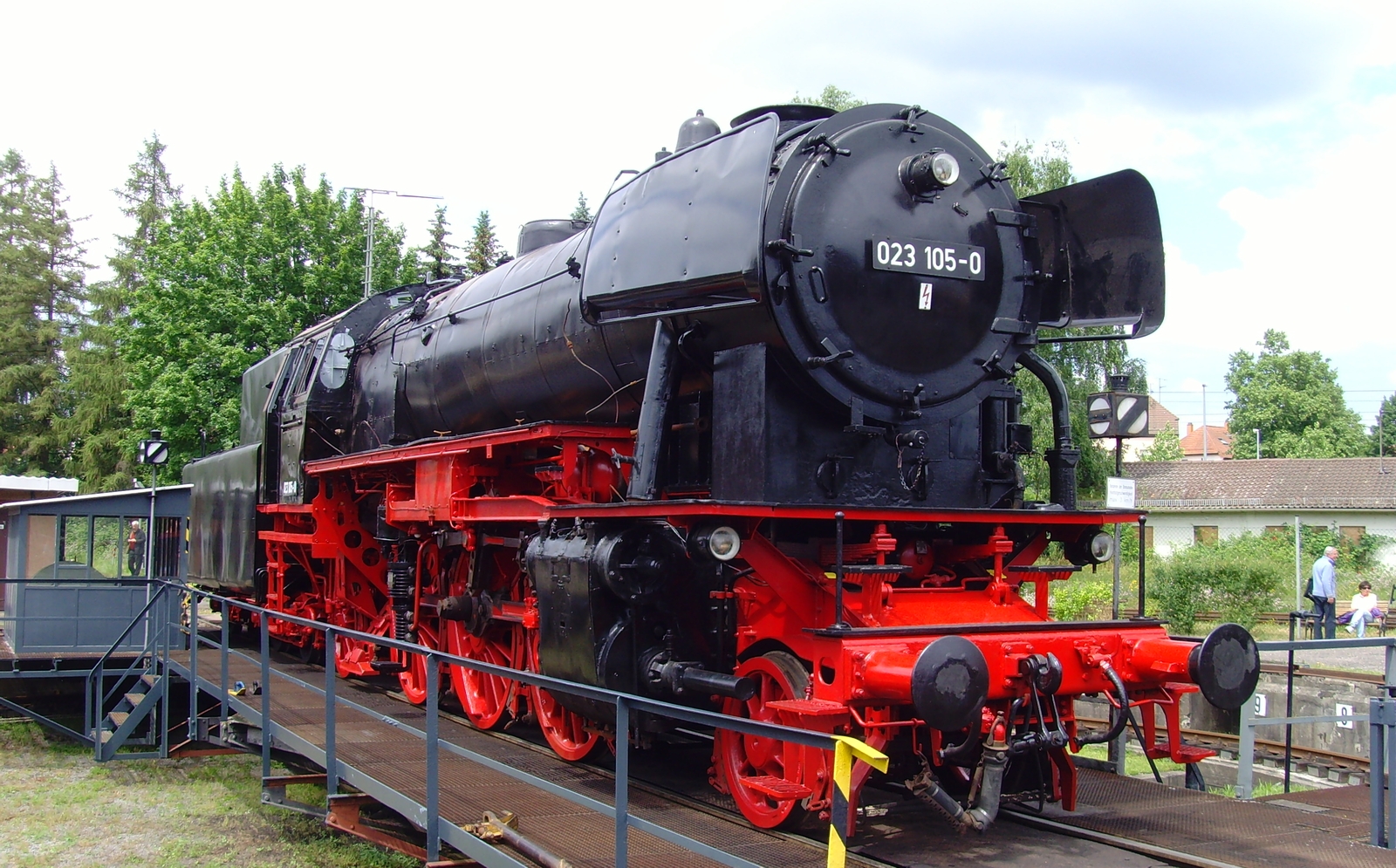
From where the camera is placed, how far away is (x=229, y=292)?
2653cm

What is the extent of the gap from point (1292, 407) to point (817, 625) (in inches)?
2610

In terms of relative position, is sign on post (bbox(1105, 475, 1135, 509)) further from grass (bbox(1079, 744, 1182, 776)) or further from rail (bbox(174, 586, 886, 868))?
rail (bbox(174, 586, 886, 868))

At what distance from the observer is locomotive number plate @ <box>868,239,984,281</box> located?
560 centimetres

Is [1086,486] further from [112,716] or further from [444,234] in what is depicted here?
[444,234]

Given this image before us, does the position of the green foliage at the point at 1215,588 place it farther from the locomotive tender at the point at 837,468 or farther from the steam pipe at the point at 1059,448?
the locomotive tender at the point at 837,468

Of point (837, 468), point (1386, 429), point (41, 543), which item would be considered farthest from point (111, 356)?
point (1386, 429)

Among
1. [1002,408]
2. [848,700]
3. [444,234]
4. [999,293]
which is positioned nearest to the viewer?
[848,700]

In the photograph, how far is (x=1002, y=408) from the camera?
254 inches

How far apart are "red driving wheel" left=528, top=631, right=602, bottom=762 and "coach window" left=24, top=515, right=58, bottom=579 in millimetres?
11899

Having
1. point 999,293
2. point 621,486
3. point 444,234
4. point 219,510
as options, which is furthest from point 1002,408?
point 444,234

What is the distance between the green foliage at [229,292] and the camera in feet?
85.0

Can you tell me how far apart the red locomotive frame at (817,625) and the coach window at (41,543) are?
10.8m

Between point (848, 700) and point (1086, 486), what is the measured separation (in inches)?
920

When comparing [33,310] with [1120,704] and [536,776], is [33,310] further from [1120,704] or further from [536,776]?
[1120,704]
